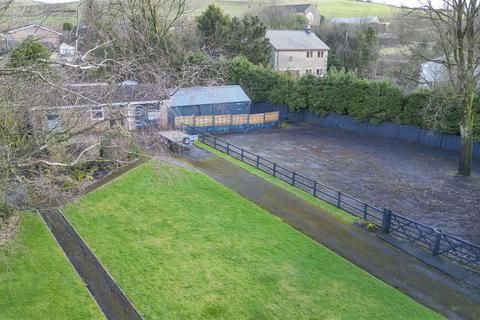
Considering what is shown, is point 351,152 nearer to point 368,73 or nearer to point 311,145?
point 311,145

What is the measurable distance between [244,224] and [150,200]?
4628 mm

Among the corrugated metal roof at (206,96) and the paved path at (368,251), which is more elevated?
the corrugated metal roof at (206,96)

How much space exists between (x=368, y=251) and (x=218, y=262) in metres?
5.26

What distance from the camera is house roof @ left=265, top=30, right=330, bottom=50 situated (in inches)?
2085

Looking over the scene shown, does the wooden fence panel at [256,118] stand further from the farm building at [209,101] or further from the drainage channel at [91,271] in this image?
the drainage channel at [91,271]

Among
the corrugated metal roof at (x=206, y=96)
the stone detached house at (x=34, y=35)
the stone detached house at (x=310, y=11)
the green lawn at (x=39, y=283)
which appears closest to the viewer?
the stone detached house at (x=34, y=35)

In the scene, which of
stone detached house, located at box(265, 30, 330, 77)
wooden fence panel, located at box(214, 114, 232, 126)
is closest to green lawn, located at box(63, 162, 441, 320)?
wooden fence panel, located at box(214, 114, 232, 126)

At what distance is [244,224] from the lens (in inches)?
646

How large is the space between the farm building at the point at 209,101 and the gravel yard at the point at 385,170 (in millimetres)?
3306

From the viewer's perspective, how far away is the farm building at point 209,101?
111 feet

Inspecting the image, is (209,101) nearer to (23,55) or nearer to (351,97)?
(351,97)

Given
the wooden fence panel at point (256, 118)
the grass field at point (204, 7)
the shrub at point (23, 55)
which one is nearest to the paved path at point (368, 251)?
the shrub at point (23, 55)

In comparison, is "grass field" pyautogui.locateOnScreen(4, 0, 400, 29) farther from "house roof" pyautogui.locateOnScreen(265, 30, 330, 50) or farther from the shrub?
"house roof" pyautogui.locateOnScreen(265, 30, 330, 50)

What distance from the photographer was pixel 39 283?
40.5 ft
